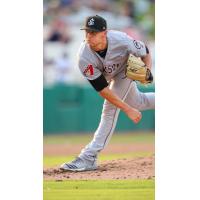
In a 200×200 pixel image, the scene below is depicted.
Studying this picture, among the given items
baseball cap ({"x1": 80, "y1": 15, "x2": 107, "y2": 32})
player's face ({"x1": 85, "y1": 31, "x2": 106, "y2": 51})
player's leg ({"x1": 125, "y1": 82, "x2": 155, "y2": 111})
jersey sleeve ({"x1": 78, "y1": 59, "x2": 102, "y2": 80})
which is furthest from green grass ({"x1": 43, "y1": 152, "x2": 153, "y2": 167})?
baseball cap ({"x1": 80, "y1": 15, "x2": 107, "y2": 32})

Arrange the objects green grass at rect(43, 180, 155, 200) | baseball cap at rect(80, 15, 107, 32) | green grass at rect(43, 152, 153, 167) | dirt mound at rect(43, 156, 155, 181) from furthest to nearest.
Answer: green grass at rect(43, 152, 153, 167), dirt mound at rect(43, 156, 155, 181), baseball cap at rect(80, 15, 107, 32), green grass at rect(43, 180, 155, 200)

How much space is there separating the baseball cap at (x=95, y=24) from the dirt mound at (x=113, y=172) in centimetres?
95

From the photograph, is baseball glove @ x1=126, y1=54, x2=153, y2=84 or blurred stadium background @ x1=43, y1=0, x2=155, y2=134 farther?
blurred stadium background @ x1=43, y1=0, x2=155, y2=134

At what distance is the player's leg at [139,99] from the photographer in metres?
5.94

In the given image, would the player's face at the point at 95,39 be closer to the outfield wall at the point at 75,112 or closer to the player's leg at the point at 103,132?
the player's leg at the point at 103,132

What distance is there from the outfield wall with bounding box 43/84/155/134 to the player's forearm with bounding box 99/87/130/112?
0.27m

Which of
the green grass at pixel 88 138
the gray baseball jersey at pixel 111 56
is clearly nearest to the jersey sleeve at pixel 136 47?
the gray baseball jersey at pixel 111 56

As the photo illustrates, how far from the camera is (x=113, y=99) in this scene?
19.0ft

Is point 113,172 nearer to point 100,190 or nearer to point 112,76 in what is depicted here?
point 100,190

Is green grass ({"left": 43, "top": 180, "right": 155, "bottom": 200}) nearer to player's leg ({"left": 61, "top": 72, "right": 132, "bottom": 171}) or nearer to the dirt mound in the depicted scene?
the dirt mound

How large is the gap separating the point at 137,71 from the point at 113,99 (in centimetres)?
26

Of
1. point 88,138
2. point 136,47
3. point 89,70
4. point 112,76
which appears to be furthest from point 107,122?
point 136,47

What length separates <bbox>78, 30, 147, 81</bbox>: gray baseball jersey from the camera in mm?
5746
